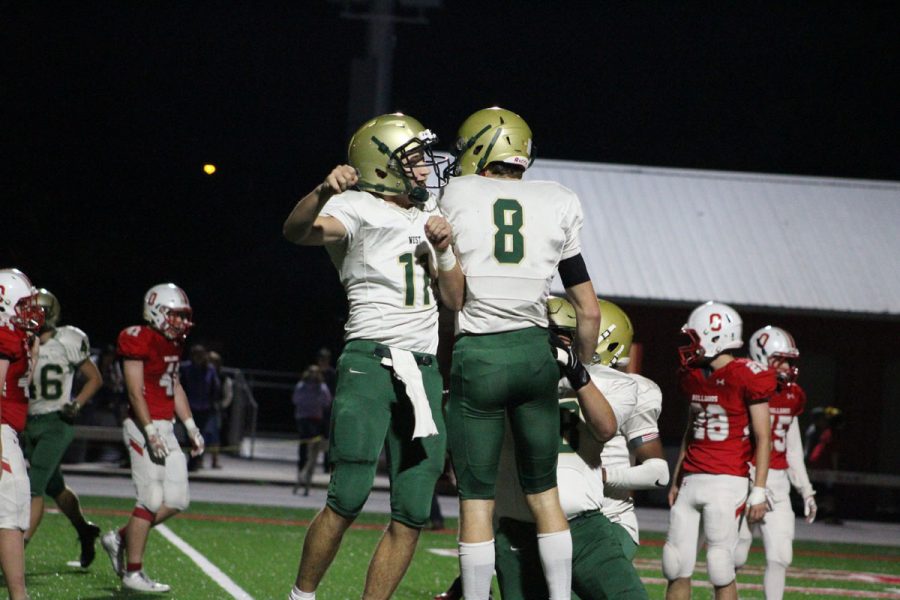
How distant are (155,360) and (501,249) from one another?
13.8 ft

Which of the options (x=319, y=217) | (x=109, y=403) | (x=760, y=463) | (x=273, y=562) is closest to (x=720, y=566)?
(x=760, y=463)

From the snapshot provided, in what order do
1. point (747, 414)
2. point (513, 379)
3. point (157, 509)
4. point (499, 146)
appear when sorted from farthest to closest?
point (157, 509), point (747, 414), point (499, 146), point (513, 379)

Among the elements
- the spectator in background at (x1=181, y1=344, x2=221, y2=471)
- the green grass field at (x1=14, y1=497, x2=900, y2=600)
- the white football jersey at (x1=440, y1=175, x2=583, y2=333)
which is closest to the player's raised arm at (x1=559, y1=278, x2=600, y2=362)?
the white football jersey at (x1=440, y1=175, x2=583, y2=333)

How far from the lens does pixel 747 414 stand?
7668mm

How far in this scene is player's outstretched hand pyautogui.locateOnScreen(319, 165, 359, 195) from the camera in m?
5.27

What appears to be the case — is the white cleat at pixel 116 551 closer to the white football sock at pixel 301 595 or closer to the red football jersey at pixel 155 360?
the red football jersey at pixel 155 360

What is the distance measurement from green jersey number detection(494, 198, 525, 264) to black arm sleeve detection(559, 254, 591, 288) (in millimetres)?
226

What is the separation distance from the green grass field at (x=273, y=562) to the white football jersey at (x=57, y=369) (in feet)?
3.82

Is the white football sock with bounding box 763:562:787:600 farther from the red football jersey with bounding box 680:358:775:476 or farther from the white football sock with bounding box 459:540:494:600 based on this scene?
the white football sock with bounding box 459:540:494:600

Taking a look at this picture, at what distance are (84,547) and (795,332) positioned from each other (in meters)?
13.4

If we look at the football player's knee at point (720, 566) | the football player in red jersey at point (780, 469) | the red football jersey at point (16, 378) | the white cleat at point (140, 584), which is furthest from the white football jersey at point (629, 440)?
the white cleat at point (140, 584)

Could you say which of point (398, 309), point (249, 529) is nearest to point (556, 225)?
point (398, 309)

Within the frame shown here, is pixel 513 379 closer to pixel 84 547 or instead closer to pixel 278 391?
pixel 84 547

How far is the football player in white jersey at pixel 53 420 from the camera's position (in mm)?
9164
